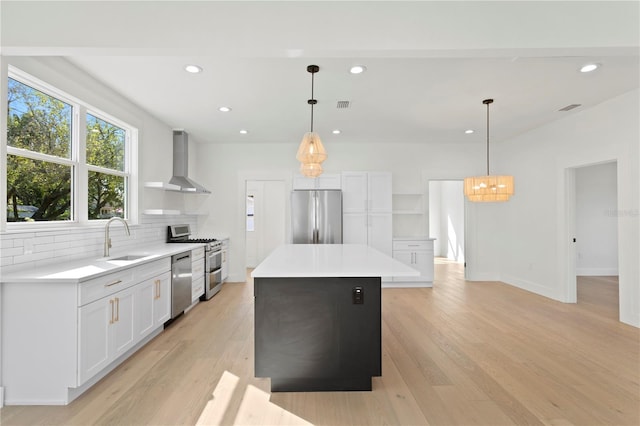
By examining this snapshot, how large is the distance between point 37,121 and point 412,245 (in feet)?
17.5

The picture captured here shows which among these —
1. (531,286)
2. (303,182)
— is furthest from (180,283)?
(531,286)

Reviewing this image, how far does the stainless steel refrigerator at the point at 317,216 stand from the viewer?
5637 millimetres

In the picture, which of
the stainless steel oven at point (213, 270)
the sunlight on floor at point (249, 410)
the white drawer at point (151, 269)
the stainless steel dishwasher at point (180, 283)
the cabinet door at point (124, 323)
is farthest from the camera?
the stainless steel oven at point (213, 270)

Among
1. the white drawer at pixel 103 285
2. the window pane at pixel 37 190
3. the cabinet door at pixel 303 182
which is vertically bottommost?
the white drawer at pixel 103 285

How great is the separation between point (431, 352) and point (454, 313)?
4.58ft

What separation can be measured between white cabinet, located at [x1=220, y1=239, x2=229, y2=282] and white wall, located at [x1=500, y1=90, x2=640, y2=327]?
17.2 ft

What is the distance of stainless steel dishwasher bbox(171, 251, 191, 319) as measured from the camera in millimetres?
3738

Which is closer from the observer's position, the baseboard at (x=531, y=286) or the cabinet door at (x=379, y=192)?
the baseboard at (x=531, y=286)

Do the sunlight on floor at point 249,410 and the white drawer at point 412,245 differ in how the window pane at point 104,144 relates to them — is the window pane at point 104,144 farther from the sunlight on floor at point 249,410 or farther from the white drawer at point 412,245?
the white drawer at point 412,245

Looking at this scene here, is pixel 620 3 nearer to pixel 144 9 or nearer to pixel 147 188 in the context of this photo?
pixel 144 9

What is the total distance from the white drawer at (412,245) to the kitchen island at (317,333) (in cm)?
359

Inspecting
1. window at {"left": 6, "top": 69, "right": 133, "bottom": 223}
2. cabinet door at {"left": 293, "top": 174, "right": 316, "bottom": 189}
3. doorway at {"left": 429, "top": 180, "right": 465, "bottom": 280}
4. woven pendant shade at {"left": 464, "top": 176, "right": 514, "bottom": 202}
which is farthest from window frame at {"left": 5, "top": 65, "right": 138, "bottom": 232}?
doorway at {"left": 429, "top": 180, "right": 465, "bottom": 280}

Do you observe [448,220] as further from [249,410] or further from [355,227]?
[249,410]

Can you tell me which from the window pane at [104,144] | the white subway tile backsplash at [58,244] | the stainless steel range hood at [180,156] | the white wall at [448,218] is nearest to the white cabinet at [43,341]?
the white subway tile backsplash at [58,244]
